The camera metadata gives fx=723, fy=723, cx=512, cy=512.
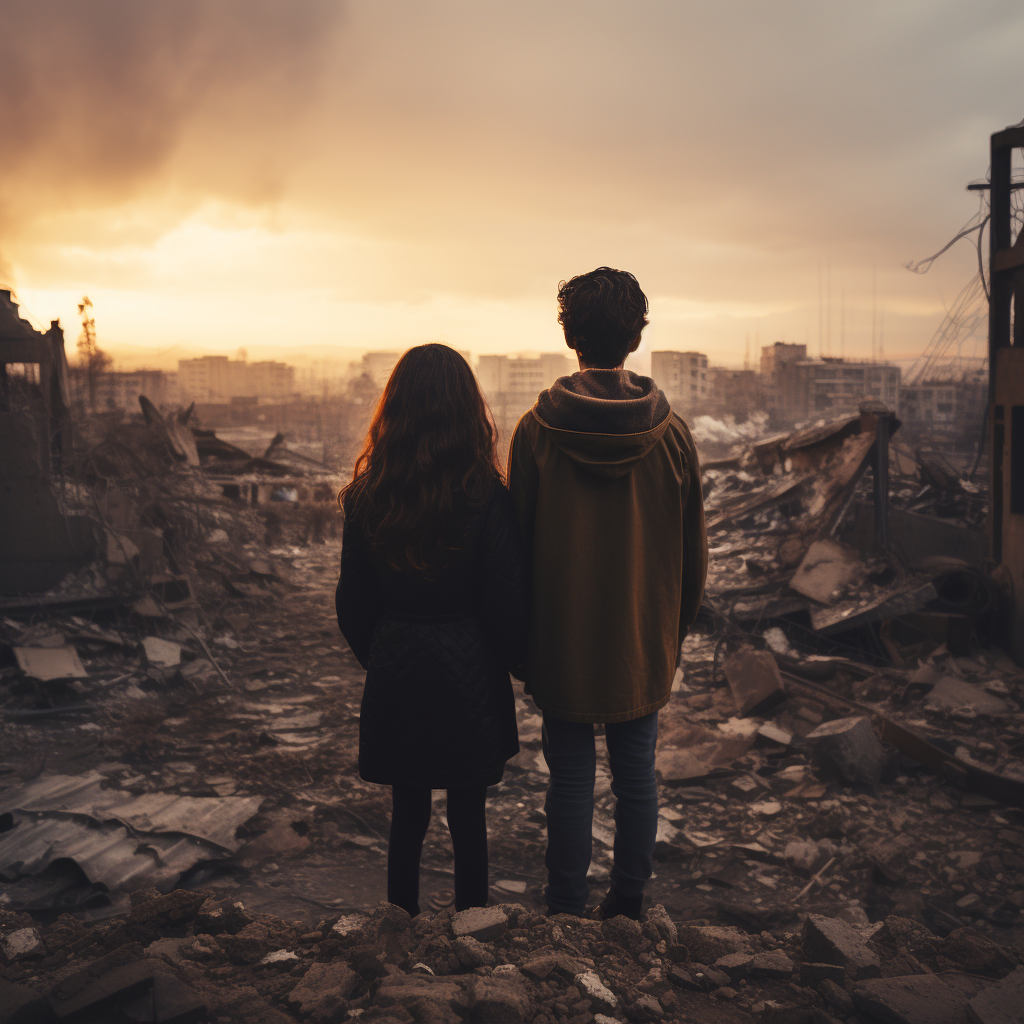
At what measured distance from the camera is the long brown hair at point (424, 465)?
5.73 ft

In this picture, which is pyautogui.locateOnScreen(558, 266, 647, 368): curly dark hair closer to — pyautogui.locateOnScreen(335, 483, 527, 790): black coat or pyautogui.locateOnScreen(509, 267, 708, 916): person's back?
pyautogui.locateOnScreen(509, 267, 708, 916): person's back

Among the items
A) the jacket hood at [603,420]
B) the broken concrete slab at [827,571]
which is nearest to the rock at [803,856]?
the jacket hood at [603,420]

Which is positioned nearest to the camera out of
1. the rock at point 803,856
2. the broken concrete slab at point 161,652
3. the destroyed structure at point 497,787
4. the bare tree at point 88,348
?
the destroyed structure at point 497,787

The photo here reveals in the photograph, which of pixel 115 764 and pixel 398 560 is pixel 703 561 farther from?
pixel 115 764

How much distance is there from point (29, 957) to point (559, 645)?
174 cm

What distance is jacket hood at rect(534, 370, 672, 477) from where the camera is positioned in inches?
69.0

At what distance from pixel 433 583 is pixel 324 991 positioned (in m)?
0.93

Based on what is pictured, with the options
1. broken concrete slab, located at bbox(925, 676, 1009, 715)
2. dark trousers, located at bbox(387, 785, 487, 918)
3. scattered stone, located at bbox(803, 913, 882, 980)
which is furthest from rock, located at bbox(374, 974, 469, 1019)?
broken concrete slab, located at bbox(925, 676, 1009, 715)

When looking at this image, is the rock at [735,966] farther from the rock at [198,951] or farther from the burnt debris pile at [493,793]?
the rock at [198,951]

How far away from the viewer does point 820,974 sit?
1.79 m

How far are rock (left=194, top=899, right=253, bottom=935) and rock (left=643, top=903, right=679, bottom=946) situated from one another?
116 cm

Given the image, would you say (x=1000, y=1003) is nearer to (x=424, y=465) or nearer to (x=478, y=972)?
(x=478, y=972)

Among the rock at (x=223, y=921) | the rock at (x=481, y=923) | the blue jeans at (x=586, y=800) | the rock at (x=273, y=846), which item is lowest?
the rock at (x=273, y=846)

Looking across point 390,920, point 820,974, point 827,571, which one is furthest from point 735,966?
point 827,571
